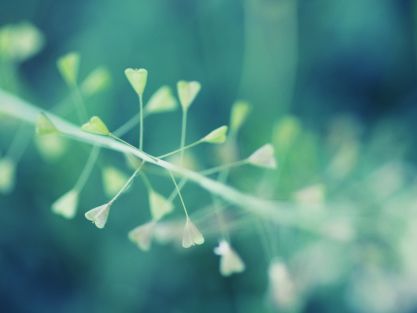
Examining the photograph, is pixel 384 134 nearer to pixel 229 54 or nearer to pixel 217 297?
pixel 229 54

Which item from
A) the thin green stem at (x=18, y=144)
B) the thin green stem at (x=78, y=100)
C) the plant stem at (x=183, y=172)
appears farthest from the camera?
the thin green stem at (x=18, y=144)

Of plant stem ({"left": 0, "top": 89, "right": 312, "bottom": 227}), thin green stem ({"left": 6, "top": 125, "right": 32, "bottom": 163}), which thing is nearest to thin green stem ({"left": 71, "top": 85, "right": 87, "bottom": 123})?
plant stem ({"left": 0, "top": 89, "right": 312, "bottom": 227})

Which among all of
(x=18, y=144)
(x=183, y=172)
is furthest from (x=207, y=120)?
(x=183, y=172)

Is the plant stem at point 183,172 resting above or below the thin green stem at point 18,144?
below

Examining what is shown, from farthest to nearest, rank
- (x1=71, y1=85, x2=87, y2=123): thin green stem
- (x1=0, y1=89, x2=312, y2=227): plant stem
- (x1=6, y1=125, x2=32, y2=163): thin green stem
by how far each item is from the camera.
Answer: (x1=6, y1=125, x2=32, y2=163): thin green stem < (x1=71, y1=85, x2=87, y2=123): thin green stem < (x1=0, y1=89, x2=312, y2=227): plant stem

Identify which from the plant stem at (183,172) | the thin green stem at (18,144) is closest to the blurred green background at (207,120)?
the thin green stem at (18,144)

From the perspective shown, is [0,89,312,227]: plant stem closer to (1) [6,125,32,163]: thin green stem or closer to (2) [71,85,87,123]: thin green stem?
(2) [71,85,87,123]: thin green stem

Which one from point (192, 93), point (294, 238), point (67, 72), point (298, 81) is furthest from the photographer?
point (298, 81)

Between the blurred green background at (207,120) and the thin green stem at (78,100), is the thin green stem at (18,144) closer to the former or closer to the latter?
the blurred green background at (207,120)

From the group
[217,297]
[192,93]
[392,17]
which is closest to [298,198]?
[192,93]
